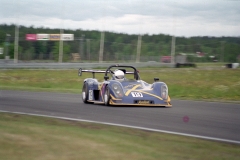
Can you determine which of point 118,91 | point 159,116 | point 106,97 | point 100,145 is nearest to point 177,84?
point 106,97

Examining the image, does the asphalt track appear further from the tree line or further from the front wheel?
the tree line

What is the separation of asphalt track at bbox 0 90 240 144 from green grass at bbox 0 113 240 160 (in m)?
0.90

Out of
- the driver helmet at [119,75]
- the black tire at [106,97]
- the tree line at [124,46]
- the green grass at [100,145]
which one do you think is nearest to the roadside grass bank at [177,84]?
the driver helmet at [119,75]

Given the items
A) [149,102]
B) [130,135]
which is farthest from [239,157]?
[149,102]

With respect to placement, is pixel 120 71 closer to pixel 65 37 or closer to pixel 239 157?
pixel 239 157

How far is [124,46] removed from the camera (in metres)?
64.7

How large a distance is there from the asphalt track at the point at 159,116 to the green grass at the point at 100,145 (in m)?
0.90

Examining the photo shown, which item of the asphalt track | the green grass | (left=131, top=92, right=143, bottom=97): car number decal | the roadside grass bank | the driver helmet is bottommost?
the roadside grass bank

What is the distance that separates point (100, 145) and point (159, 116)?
483 centimetres

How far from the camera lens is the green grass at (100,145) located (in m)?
7.34

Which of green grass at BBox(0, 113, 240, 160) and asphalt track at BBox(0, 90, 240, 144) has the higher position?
green grass at BBox(0, 113, 240, 160)

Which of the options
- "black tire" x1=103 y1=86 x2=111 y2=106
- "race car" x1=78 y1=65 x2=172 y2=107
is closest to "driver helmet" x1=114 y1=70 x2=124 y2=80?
"race car" x1=78 y1=65 x2=172 y2=107

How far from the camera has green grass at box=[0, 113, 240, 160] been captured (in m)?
7.34

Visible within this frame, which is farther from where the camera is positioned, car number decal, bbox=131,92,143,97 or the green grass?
car number decal, bbox=131,92,143,97
